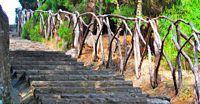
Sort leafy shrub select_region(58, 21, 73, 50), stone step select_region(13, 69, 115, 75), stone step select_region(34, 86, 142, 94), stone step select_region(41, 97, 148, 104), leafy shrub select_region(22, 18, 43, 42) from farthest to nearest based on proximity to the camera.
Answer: leafy shrub select_region(22, 18, 43, 42) → leafy shrub select_region(58, 21, 73, 50) → stone step select_region(13, 69, 115, 75) → stone step select_region(34, 86, 142, 94) → stone step select_region(41, 97, 148, 104)

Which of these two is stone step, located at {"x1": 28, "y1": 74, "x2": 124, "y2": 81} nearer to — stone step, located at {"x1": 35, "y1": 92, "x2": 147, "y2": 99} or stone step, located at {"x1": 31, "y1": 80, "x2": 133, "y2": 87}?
stone step, located at {"x1": 31, "y1": 80, "x2": 133, "y2": 87}

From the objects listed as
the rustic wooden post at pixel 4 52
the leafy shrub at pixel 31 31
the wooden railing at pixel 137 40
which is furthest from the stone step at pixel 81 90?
the leafy shrub at pixel 31 31

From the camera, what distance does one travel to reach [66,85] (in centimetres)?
636

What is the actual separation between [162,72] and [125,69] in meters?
0.65

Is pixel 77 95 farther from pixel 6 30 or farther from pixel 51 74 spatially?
pixel 6 30

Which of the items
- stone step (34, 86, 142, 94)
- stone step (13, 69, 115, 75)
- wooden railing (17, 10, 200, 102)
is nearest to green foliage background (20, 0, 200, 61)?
wooden railing (17, 10, 200, 102)

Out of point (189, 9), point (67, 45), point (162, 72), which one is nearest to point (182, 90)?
point (162, 72)

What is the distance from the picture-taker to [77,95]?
19.1 ft

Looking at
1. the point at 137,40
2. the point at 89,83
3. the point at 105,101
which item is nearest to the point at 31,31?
the point at 137,40

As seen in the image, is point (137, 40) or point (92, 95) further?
point (137, 40)

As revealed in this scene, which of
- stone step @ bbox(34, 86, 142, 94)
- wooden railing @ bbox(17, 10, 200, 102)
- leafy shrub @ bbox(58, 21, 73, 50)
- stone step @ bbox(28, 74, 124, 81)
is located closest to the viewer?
stone step @ bbox(34, 86, 142, 94)

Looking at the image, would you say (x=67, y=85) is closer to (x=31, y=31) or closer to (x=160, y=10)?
(x=160, y=10)

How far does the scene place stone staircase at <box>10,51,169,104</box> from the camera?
5699mm

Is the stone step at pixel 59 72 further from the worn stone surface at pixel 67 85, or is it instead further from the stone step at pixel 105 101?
the stone step at pixel 105 101
